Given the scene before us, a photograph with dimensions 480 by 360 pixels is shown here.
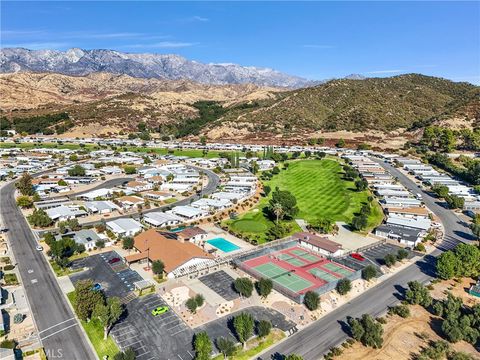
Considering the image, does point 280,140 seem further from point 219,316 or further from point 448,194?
point 219,316

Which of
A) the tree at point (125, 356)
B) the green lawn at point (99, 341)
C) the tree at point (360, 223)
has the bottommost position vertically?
the green lawn at point (99, 341)

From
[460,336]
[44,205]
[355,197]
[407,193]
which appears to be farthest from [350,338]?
[44,205]

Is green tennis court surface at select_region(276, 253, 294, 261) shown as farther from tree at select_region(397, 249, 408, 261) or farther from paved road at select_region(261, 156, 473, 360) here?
tree at select_region(397, 249, 408, 261)

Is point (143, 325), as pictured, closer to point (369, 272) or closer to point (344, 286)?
point (344, 286)

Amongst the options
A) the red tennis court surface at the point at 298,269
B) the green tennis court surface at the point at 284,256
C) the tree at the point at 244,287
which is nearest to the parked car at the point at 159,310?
the tree at the point at 244,287

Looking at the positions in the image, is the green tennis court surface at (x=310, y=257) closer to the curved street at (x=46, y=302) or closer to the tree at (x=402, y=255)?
the tree at (x=402, y=255)

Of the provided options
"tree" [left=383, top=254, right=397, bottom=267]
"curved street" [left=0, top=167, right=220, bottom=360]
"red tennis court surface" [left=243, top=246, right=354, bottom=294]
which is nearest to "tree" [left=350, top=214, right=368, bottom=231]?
"tree" [left=383, top=254, right=397, bottom=267]

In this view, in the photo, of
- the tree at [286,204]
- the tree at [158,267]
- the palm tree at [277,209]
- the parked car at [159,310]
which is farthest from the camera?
the tree at [286,204]
